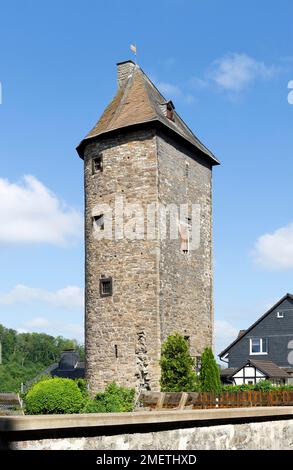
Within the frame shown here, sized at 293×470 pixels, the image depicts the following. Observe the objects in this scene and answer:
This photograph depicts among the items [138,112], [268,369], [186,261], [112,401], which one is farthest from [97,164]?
[268,369]

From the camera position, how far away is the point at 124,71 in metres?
31.1

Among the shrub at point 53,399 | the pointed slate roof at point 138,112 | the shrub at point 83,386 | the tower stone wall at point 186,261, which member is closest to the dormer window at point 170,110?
the pointed slate roof at point 138,112

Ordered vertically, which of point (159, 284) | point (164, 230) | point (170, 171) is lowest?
point (159, 284)

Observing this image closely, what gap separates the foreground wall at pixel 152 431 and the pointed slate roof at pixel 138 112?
19.6 m

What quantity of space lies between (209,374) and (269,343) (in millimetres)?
22405

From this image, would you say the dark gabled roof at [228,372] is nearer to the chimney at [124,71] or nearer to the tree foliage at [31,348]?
the chimney at [124,71]

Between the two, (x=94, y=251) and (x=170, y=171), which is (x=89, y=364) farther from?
(x=170, y=171)

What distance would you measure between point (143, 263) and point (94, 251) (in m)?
2.78

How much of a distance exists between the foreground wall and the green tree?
17.7 metres

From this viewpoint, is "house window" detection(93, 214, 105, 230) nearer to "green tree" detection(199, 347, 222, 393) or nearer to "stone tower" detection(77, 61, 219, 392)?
"stone tower" detection(77, 61, 219, 392)

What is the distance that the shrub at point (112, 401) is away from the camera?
21312 mm
